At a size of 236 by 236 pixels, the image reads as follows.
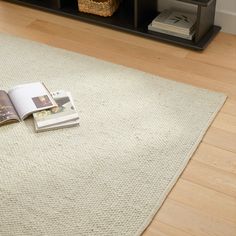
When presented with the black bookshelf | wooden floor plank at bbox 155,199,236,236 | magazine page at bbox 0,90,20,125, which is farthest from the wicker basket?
wooden floor plank at bbox 155,199,236,236

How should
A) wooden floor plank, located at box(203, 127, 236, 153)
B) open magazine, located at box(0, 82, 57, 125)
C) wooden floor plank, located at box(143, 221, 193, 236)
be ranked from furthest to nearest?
open magazine, located at box(0, 82, 57, 125) < wooden floor plank, located at box(203, 127, 236, 153) < wooden floor plank, located at box(143, 221, 193, 236)

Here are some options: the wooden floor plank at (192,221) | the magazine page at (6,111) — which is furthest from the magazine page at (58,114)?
the wooden floor plank at (192,221)

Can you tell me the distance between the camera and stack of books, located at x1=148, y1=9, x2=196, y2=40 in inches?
104

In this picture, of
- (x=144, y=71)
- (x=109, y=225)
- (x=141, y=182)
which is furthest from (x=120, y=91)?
(x=109, y=225)

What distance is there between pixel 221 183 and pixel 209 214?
178 millimetres

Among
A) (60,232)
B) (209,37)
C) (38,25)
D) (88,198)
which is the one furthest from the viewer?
(38,25)

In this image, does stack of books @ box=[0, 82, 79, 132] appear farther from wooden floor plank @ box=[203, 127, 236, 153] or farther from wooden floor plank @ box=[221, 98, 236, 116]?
wooden floor plank @ box=[221, 98, 236, 116]

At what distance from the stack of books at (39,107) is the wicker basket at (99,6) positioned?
84cm

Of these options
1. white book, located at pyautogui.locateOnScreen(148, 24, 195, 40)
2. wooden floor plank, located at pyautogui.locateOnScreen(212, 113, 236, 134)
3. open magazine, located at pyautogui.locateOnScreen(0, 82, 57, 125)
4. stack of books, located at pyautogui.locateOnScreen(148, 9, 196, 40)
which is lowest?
wooden floor plank, located at pyautogui.locateOnScreen(212, 113, 236, 134)

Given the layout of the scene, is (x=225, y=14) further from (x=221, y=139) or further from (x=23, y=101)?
(x=23, y=101)

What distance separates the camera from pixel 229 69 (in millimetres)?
2477

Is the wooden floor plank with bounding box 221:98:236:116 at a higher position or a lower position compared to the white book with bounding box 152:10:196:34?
lower

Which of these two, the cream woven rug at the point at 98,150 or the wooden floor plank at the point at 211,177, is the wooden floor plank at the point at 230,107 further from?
the wooden floor plank at the point at 211,177

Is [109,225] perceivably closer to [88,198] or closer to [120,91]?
[88,198]
